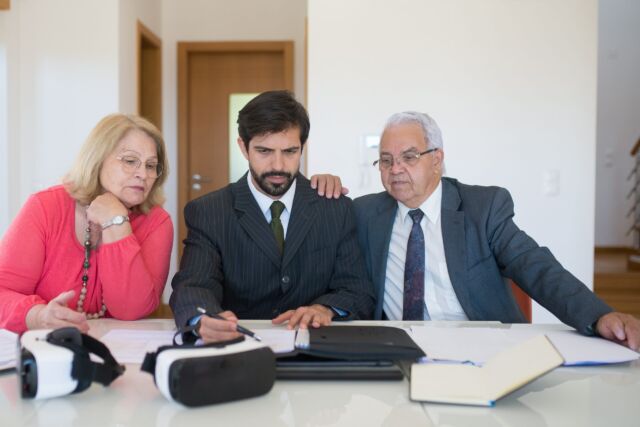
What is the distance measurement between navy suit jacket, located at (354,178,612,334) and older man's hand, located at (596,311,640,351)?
359 mm

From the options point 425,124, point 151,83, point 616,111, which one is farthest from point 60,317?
point 616,111

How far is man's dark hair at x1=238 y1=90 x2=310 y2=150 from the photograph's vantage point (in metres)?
1.92

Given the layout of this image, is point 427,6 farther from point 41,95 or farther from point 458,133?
point 41,95

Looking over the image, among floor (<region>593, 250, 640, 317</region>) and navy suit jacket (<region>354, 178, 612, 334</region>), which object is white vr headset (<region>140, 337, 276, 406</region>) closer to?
navy suit jacket (<region>354, 178, 612, 334</region>)

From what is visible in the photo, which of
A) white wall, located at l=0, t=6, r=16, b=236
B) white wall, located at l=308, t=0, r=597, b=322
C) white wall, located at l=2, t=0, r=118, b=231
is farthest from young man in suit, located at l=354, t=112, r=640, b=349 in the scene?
white wall, located at l=0, t=6, r=16, b=236

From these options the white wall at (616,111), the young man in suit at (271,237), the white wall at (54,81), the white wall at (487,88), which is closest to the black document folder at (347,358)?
the young man in suit at (271,237)

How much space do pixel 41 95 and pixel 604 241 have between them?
22.0ft

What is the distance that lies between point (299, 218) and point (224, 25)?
408 cm

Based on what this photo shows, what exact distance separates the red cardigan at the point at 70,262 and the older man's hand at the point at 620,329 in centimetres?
123

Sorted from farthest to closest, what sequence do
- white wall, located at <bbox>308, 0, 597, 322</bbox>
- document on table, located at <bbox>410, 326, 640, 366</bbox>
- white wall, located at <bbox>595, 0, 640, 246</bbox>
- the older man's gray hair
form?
white wall, located at <bbox>595, 0, 640, 246</bbox>
white wall, located at <bbox>308, 0, 597, 322</bbox>
the older man's gray hair
document on table, located at <bbox>410, 326, 640, 366</bbox>

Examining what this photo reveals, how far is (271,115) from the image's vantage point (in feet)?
6.29

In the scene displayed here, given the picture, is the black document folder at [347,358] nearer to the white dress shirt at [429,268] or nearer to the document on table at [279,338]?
the document on table at [279,338]

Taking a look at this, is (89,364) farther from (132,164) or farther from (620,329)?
(620,329)

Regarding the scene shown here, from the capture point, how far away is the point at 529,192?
3.70 metres
